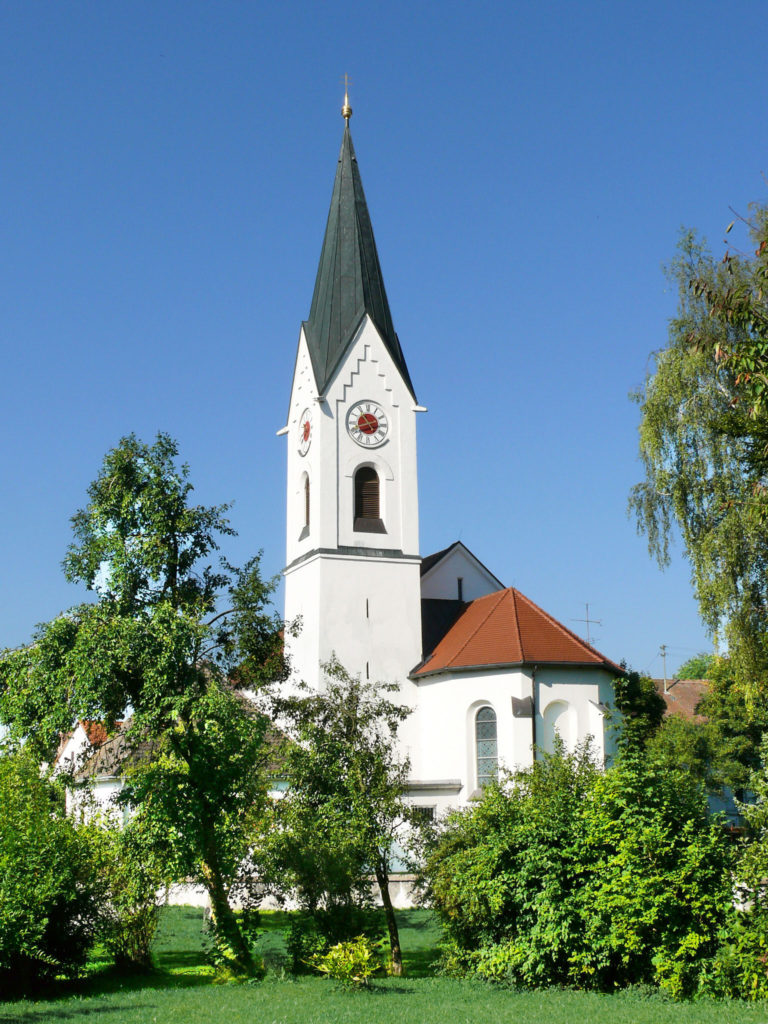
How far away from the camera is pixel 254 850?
18.8 metres

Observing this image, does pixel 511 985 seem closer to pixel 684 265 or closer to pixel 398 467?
pixel 684 265

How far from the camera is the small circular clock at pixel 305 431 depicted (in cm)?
3753

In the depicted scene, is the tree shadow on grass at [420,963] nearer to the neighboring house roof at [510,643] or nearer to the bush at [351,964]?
the bush at [351,964]

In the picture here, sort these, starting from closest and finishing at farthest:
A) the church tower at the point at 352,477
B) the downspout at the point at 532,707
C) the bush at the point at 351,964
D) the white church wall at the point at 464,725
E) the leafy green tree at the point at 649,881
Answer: the leafy green tree at the point at 649,881 < the bush at the point at 351,964 < the downspout at the point at 532,707 < the white church wall at the point at 464,725 < the church tower at the point at 352,477

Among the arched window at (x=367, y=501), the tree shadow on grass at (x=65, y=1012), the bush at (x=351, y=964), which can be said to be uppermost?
the arched window at (x=367, y=501)

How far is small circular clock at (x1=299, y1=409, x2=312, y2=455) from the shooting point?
37.5 m

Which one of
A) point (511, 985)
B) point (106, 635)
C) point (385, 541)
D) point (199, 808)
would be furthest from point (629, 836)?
point (385, 541)

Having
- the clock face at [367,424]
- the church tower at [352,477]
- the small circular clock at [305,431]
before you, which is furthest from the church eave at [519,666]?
the small circular clock at [305,431]

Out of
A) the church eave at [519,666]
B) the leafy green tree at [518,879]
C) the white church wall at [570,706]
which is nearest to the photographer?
the leafy green tree at [518,879]

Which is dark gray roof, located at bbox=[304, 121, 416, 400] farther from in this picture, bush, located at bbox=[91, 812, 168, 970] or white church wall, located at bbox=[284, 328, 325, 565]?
bush, located at bbox=[91, 812, 168, 970]

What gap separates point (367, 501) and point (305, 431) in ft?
11.7

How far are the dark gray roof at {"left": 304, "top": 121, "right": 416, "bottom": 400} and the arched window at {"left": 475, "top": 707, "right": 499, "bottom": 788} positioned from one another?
12.0 meters

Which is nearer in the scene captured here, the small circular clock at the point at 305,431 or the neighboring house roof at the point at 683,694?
the small circular clock at the point at 305,431

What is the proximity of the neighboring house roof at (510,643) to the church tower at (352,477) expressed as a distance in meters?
1.64
